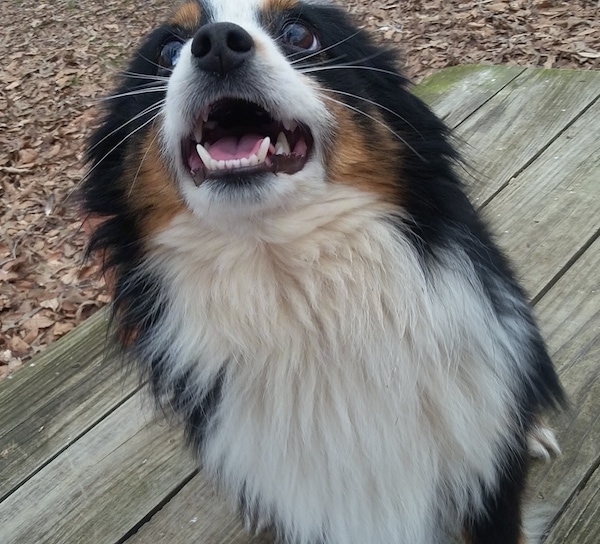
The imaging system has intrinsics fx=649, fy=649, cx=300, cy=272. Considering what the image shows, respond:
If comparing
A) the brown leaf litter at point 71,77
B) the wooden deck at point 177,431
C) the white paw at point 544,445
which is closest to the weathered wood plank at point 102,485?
the wooden deck at point 177,431

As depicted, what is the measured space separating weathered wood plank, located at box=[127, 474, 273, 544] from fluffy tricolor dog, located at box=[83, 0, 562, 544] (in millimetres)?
225

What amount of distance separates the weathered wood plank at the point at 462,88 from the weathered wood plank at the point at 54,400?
1605 mm

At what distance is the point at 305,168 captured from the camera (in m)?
1.25

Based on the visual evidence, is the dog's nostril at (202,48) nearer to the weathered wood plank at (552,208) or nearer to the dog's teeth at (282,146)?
the dog's teeth at (282,146)

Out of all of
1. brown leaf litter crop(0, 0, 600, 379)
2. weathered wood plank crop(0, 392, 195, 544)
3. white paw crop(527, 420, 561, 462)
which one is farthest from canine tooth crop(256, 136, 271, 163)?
brown leaf litter crop(0, 0, 600, 379)

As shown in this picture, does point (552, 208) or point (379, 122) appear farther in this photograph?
point (552, 208)

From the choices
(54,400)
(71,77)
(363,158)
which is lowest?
(71,77)

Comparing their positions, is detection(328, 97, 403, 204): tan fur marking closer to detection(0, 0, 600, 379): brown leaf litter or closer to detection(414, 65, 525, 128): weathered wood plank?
detection(0, 0, 600, 379): brown leaf litter

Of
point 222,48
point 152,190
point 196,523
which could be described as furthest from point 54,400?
point 222,48

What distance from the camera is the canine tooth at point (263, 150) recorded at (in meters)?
1.21

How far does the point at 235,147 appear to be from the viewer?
1267mm

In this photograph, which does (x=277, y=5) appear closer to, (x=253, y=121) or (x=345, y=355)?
(x=253, y=121)

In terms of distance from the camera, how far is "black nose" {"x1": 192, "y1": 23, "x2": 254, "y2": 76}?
1.14 m

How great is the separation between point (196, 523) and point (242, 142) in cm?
95
